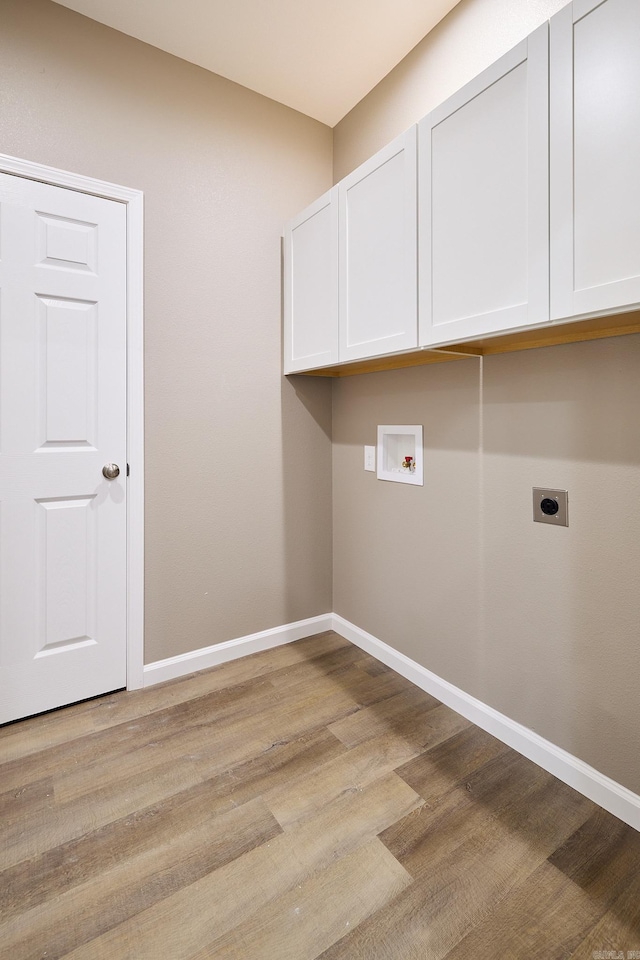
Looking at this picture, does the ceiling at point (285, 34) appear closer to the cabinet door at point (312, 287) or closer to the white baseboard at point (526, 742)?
the cabinet door at point (312, 287)

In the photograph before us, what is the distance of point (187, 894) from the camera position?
3.81ft

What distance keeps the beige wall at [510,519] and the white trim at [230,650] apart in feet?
1.26

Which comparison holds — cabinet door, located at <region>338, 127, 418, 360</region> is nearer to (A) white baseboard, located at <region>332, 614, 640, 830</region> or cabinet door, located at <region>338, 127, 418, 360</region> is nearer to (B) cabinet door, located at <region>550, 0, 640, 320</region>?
(B) cabinet door, located at <region>550, 0, 640, 320</region>

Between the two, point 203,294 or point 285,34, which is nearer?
point 285,34

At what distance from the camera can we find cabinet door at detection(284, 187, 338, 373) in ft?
6.58

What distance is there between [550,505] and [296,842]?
4.12 feet

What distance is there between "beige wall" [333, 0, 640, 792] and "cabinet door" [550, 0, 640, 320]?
0.29 metres

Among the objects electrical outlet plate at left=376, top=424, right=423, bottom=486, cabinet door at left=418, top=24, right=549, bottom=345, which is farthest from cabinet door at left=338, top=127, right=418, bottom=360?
electrical outlet plate at left=376, top=424, right=423, bottom=486

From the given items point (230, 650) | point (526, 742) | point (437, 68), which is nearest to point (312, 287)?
point (437, 68)

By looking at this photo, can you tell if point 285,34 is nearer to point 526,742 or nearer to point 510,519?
point 510,519

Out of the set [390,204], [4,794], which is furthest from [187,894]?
[390,204]

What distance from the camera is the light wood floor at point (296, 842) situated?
3.50 feet

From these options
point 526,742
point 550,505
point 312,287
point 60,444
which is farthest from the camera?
point 312,287

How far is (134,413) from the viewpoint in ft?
6.57
